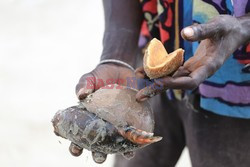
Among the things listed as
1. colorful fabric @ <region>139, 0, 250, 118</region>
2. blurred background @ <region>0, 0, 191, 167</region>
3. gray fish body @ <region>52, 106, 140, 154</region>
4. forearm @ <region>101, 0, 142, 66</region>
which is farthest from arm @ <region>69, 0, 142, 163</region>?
blurred background @ <region>0, 0, 191, 167</region>

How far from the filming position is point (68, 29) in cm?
478

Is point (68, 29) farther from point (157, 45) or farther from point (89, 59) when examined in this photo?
point (157, 45)

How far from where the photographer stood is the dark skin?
3.82 feet

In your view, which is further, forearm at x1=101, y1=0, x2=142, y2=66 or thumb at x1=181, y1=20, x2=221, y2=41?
forearm at x1=101, y1=0, x2=142, y2=66

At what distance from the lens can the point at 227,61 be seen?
152cm

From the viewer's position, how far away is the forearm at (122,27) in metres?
1.78

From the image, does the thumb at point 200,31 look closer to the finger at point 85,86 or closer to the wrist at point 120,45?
the finger at point 85,86

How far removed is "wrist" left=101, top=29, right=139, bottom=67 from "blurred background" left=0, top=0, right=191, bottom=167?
1278 millimetres

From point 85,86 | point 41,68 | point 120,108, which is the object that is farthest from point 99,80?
point 41,68

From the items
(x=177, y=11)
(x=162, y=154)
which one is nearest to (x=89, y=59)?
(x=162, y=154)

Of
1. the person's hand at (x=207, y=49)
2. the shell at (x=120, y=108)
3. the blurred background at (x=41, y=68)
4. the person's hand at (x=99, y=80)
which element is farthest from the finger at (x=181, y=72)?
the blurred background at (x=41, y=68)

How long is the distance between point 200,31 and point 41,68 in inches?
120

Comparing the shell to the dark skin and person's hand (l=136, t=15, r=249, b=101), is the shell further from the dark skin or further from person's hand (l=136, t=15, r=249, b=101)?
person's hand (l=136, t=15, r=249, b=101)

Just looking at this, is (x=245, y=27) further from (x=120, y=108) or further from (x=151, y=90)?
(x=120, y=108)
